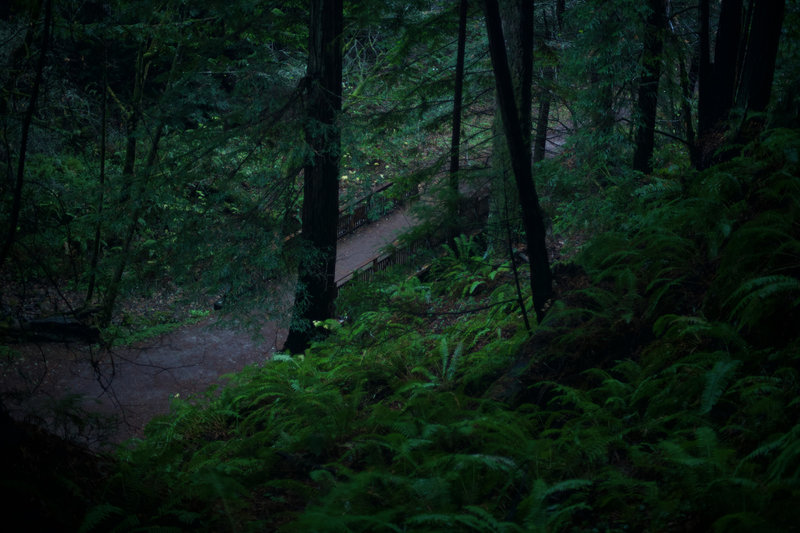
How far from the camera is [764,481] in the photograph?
2945 mm

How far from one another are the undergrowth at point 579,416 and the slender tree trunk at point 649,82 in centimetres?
158

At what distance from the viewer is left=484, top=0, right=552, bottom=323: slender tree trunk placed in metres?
5.92

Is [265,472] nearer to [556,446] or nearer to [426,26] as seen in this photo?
[556,446]

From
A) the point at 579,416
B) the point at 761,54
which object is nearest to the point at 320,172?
the point at 579,416

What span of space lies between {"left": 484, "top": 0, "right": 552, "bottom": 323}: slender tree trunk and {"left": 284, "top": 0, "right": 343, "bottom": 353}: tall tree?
3448mm

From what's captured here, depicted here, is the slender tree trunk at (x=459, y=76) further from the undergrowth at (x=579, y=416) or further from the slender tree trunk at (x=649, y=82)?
the undergrowth at (x=579, y=416)

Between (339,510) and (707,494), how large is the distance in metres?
2.26

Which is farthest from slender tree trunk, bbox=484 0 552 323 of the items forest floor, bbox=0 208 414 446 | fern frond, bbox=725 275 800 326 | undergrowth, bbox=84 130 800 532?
forest floor, bbox=0 208 414 446

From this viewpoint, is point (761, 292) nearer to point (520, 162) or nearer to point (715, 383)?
point (715, 383)

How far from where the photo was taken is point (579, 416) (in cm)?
470

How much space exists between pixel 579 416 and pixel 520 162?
2.96 meters

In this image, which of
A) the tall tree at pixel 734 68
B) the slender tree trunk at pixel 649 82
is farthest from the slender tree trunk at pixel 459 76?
the tall tree at pixel 734 68

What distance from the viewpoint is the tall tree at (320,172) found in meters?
9.02

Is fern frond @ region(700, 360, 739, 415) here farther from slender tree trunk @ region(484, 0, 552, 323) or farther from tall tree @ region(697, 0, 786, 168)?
tall tree @ region(697, 0, 786, 168)
